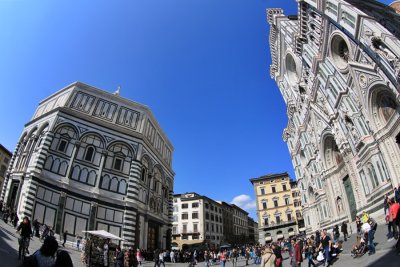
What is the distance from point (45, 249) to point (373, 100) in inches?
869

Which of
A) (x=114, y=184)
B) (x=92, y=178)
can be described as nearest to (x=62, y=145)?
(x=92, y=178)

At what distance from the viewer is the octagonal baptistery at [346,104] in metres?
18.0

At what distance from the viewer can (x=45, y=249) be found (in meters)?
3.96

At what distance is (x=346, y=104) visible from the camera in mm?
22922

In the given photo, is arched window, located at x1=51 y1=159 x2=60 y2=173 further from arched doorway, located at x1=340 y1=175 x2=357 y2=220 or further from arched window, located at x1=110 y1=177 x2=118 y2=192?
arched doorway, located at x1=340 y1=175 x2=357 y2=220

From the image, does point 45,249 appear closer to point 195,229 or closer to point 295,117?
point 295,117

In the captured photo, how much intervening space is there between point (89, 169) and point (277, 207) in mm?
45556

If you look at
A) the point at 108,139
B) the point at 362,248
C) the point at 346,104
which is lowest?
the point at 362,248

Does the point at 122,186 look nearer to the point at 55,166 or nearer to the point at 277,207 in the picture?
the point at 55,166

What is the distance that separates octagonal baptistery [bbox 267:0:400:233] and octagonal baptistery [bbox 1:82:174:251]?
66.2 feet

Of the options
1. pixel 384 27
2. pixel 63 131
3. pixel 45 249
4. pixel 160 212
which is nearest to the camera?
pixel 45 249

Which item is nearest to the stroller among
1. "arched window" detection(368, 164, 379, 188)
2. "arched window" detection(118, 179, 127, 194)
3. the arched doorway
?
"arched window" detection(368, 164, 379, 188)

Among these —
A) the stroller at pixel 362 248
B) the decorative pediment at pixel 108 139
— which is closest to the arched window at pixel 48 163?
the decorative pediment at pixel 108 139

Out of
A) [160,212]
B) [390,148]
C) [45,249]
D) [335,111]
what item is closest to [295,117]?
[335,111]
